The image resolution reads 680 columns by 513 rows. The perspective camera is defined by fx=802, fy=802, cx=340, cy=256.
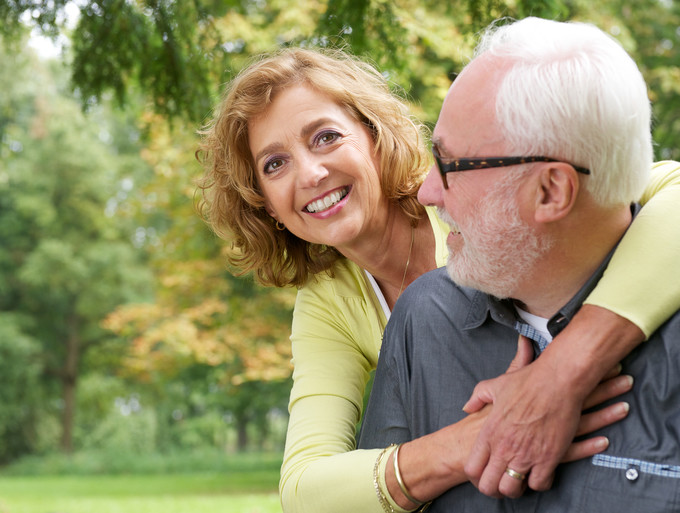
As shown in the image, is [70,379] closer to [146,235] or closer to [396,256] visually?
[146,235]

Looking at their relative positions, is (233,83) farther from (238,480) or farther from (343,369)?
(238,480)

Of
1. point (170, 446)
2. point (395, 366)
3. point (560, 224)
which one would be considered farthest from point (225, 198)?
point (170, 446)

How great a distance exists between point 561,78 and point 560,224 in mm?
302

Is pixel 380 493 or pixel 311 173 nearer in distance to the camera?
pixel 380 493

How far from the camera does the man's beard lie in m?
1.70

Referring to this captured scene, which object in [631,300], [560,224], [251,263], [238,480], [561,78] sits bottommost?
[238,480]

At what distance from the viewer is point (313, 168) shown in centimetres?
260

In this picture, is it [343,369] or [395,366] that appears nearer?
[395,366]

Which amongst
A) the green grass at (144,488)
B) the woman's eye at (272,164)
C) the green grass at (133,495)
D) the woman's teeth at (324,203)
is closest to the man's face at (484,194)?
the woman's teeth at (324,203)

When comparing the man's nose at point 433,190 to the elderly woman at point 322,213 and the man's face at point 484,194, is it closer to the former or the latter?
the man's face at point 484,194

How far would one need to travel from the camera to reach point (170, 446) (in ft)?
82.1

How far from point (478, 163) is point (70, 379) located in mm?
22896

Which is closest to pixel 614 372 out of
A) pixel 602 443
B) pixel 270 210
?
pixel 602 443

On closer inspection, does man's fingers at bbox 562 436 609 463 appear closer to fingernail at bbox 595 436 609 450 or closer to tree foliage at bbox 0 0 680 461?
fingernail at bbox 595 436 609 450
